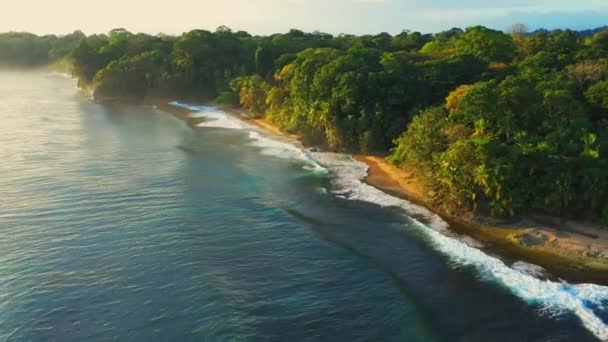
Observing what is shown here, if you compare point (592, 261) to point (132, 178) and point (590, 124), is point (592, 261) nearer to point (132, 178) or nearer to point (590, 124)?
point (590, 124)

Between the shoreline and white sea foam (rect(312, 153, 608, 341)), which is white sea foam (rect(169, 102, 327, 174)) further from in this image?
the shoreline

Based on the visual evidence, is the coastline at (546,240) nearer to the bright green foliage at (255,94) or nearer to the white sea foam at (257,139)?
the white sea foam at (257,139)

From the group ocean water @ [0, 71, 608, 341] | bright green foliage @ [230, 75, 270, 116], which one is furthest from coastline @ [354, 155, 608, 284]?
bright green foliage @ [230, 75, 270, 116]

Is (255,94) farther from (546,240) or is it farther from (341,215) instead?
(546,240)

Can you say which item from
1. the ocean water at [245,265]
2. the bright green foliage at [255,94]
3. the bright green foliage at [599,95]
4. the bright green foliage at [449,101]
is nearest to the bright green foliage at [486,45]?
the bright green foliage at [449,101]

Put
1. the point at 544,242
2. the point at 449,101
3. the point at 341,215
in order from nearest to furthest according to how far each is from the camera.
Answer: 1. the point at 544,242
2. the point at 341,215
3. the point at 449,101

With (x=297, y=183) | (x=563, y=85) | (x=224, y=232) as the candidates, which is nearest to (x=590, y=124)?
(x=563, y=85)

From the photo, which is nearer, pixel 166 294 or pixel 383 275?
pixel 166 294

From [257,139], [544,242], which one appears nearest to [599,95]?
[544,242]
